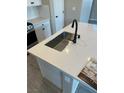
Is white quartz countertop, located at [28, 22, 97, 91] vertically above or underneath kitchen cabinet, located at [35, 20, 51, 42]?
underneath

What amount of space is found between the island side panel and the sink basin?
0.33 m

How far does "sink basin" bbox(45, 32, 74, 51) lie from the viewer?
179 centimetres

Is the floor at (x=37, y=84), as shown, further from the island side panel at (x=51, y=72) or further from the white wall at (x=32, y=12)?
the white wall at (x=32, y=12)

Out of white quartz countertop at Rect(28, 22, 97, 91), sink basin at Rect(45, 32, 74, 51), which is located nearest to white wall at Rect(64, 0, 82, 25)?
sink basin at Rect(45, 32, 74, 51)

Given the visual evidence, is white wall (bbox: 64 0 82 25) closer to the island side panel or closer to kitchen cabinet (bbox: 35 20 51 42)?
kitchen cabinet (bbox: 35 20 51 42)

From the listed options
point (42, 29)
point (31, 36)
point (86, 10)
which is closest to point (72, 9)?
point (86, 10)

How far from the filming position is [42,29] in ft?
9.85

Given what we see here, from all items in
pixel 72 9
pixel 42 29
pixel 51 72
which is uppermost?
pixel 72 9

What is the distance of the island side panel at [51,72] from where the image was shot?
162 cm

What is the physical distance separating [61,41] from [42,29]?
1261 millimetres

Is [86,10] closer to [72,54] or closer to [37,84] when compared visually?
[72,54]
